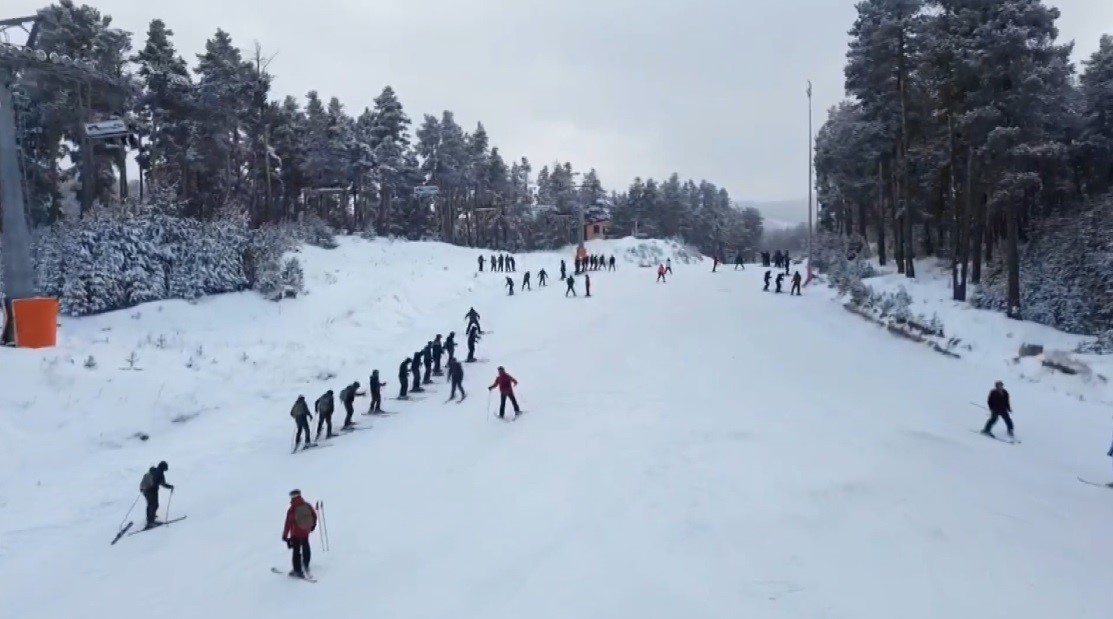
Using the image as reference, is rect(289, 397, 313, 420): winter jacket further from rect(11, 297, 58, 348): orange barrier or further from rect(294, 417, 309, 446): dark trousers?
rect(11, 297, 58, 348): orange barrier

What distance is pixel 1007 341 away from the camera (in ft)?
75.0

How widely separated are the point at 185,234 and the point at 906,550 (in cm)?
2717

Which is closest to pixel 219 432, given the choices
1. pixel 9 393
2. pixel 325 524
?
pixel 9 393

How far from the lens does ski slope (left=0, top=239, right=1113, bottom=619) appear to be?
348 inches

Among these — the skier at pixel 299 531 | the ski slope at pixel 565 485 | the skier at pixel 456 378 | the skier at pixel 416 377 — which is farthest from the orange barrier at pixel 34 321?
the skier at pixel 299 531

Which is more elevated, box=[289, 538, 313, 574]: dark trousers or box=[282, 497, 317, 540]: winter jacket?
box=[282, 497, 317, 540]: winter jacket

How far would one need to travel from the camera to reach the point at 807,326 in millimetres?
28703

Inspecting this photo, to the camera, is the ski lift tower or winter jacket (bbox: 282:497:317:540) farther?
the ski lift tower

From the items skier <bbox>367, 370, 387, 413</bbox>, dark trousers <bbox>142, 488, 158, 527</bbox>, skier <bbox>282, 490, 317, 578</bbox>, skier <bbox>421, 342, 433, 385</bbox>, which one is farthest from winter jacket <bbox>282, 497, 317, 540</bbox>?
skier <bbox>421, 342, 433, 385</bbox>

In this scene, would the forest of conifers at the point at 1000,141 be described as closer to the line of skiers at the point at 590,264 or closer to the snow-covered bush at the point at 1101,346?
the snow-covered bush at the point at 1101,346

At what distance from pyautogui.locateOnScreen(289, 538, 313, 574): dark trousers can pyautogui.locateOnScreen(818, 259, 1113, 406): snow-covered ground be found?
19.3m

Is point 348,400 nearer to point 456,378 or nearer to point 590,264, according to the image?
point 456,378

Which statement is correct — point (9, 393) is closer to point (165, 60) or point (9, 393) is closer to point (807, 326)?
point (807, 326)

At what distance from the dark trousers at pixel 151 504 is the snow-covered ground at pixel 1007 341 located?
21.7 metres
